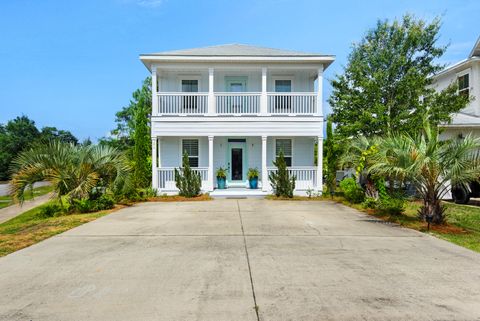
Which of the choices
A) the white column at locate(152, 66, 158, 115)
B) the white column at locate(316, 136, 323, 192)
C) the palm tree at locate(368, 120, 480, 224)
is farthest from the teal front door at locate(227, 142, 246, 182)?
the palm tree at locate(368, 120, 480, 224)

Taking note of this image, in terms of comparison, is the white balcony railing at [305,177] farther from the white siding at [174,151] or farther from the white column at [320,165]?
the white siding at [174,151]

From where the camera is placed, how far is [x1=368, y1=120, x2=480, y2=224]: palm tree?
822 cm

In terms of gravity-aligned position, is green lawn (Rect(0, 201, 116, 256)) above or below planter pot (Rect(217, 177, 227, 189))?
below

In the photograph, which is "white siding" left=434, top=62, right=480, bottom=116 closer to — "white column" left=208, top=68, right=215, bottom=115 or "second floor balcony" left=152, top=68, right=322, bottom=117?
"second floor balcony" left=152, top=68, right=322, bottom=117

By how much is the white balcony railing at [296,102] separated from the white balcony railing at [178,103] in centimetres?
325

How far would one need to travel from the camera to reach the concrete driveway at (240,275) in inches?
145

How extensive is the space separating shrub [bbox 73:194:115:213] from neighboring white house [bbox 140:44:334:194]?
156 inches

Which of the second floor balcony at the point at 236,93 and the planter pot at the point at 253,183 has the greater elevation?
the second floor balcony at the point at 236,93

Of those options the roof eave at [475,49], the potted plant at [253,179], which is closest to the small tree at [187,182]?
the potted plant at [253,179]

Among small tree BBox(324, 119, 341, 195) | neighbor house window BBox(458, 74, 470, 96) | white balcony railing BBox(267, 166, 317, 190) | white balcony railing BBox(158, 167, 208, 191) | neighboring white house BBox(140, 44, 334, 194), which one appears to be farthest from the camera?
neighbor house window BBox(458, 74, 470, 96)

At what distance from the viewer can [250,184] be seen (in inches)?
655

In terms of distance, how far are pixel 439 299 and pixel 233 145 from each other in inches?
550

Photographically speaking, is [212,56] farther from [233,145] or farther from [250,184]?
[250,184]

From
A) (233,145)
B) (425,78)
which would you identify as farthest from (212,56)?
(425,78)
